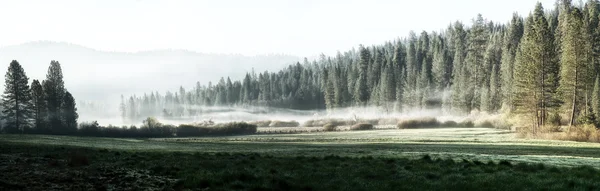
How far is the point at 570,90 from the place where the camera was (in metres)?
67.4

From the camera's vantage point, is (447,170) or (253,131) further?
(253,131)

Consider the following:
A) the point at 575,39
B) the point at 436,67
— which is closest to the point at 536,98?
the point at 575,39

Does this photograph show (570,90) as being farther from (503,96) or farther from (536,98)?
(503,96)

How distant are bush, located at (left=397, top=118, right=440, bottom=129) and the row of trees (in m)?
68.4

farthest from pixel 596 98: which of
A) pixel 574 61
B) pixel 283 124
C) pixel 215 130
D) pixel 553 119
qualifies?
pixel 283 124

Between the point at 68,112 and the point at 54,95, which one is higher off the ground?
the point at 54,95

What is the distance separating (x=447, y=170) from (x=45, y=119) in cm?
9930

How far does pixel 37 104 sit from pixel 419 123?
270 ft

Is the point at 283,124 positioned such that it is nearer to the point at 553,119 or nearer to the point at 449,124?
the point at 449,124

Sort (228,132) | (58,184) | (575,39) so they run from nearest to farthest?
(58,184)
(575,39)
(228,132)

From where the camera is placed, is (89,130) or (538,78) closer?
(538,78)

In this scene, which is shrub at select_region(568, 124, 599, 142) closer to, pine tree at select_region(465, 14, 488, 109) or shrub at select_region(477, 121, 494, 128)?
shrub at select_region(477, 121, 494, 128)

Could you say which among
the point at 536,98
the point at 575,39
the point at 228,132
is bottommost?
the point at 228,132

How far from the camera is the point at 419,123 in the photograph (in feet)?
330
